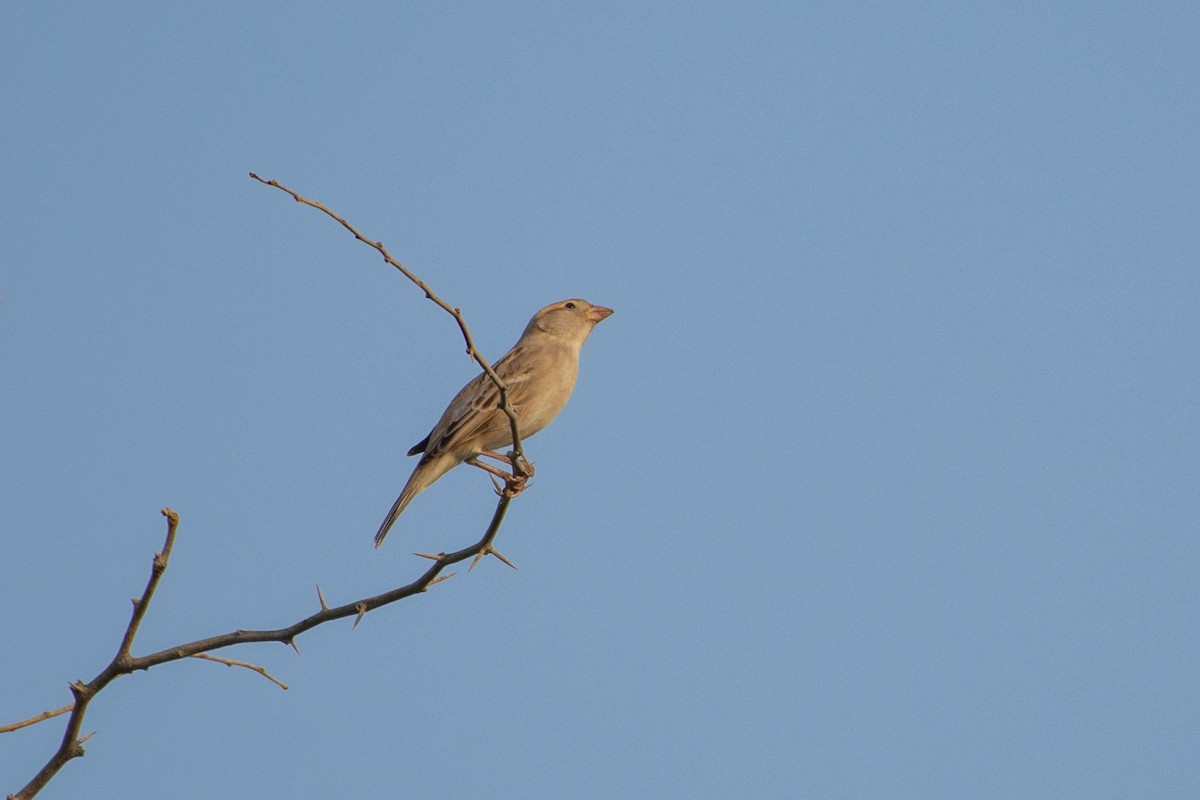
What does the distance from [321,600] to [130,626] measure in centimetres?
94

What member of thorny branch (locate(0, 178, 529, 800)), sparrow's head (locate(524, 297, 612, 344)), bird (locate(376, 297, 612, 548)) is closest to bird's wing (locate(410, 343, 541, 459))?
bird (locate(376, 297, 612, 548))

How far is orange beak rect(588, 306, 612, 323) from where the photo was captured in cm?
1095

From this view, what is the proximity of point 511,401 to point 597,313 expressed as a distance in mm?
2119

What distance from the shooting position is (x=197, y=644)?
15.0 feet

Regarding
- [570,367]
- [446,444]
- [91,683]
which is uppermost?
[570,367]

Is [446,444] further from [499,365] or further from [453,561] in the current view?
[453,561]

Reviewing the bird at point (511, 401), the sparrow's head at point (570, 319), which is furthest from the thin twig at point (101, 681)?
the sparrow's head at point (570, 319)

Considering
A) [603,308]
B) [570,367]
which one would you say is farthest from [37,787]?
[603,308]

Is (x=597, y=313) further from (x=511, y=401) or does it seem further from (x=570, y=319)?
(x=511, y=401)

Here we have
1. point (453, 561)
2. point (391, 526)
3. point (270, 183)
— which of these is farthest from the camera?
point (391, 526)

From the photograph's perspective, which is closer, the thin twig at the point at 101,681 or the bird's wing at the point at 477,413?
the thin twig at the point at 101,681

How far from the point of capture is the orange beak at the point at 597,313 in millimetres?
10945

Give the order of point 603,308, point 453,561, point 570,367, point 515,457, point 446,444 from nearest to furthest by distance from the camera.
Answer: point 453,561 < point 515,457 < point 446,444 < point 570,367 < point 603,308

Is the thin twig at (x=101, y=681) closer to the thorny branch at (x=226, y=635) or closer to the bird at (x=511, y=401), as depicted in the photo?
the thorny branch at (x=226, y=635)
